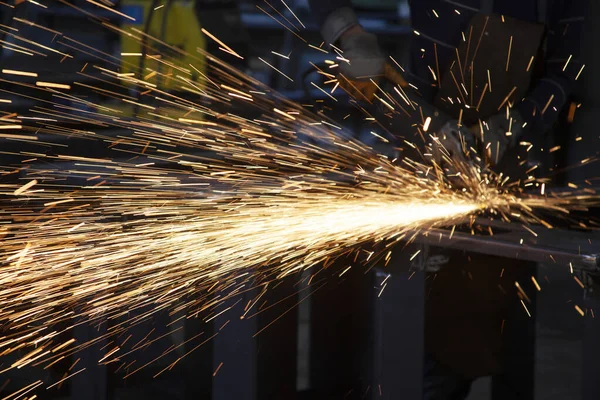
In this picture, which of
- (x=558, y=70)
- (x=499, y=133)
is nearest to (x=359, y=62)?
(x=499, y=133)

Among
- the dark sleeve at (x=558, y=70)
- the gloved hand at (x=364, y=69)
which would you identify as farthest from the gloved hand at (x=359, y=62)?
the dark sleeve at (x=558, y=70)

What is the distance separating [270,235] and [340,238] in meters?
0.19

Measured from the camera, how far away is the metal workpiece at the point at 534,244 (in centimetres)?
149

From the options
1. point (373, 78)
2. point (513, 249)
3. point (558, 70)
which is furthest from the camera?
point (558, 70)

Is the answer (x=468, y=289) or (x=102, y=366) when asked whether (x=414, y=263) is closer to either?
(x=468, y=289)

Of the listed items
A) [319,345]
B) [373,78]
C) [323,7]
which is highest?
[323,7]

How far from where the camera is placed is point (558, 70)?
92.0 inches

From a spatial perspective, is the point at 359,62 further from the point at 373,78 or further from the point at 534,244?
the point at 534,244

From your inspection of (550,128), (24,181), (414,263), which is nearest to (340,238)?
(414,263)

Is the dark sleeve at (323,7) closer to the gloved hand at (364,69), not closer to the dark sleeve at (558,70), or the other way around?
the gloved hand at (364,69)

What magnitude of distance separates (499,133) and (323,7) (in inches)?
23.8

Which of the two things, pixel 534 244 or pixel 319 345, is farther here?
pixel 319 345

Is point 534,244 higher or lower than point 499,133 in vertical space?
lower

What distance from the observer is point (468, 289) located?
7.47 feet
